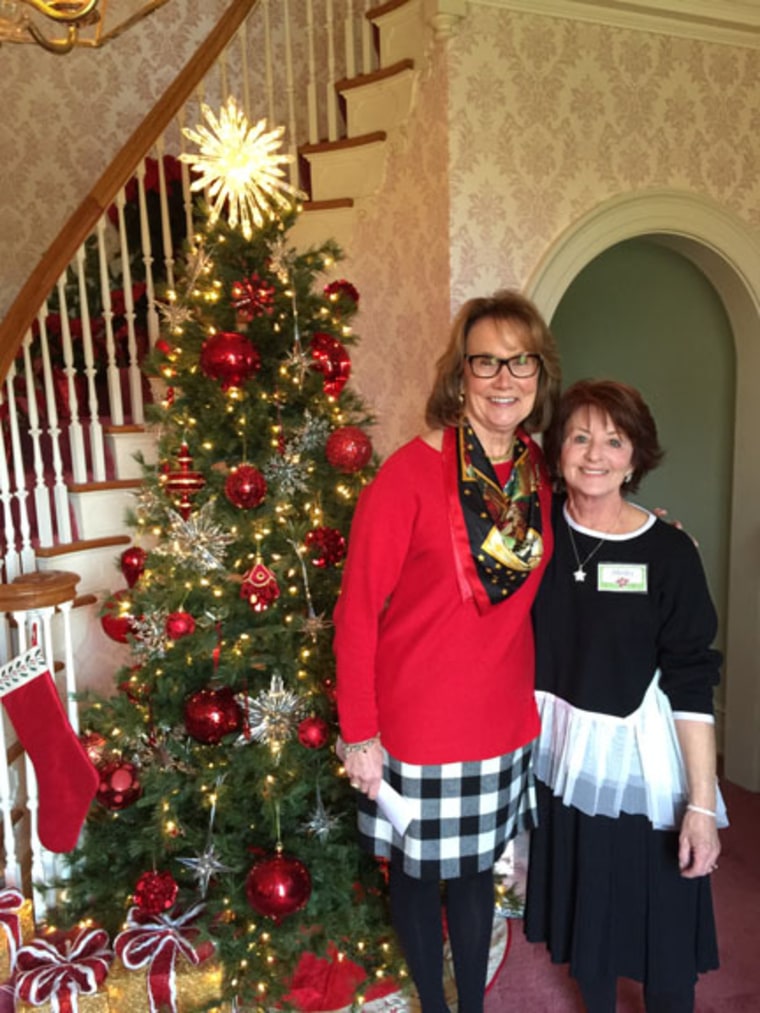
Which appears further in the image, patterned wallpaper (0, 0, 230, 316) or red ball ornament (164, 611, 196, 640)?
patterned wallpaper (0, 0, 230, 316)

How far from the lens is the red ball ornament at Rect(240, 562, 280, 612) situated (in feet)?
5.71

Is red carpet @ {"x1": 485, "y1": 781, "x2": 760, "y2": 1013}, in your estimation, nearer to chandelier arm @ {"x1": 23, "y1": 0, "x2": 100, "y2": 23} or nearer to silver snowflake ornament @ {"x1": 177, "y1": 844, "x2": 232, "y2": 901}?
silver snowflake ornament @ {"x1": 177, "y1": 844, "x2": 232, "y2": 901}

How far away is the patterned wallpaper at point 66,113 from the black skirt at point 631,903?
3.60 metres

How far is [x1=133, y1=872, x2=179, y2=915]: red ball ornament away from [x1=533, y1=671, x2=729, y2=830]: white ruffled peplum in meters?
1.00

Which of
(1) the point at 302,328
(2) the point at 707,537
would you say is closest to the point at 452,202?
(1) the point at 302,328

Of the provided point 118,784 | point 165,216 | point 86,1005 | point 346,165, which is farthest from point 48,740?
point 346,165

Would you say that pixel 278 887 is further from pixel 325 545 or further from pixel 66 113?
pixel 66 113

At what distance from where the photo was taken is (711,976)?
6.59ft

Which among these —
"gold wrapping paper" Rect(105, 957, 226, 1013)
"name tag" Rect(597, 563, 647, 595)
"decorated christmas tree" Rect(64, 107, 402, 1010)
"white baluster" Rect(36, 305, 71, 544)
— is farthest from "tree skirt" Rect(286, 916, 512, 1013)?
"white baluster" Rect(36, 305, 71, 544)

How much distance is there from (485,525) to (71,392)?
6.33ft

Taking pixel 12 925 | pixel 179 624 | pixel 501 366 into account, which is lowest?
pixel 12 925

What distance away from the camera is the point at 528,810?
Answer: 5.28ft

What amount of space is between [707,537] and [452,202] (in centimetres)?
187

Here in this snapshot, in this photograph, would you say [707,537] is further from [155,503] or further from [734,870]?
[155,503]
